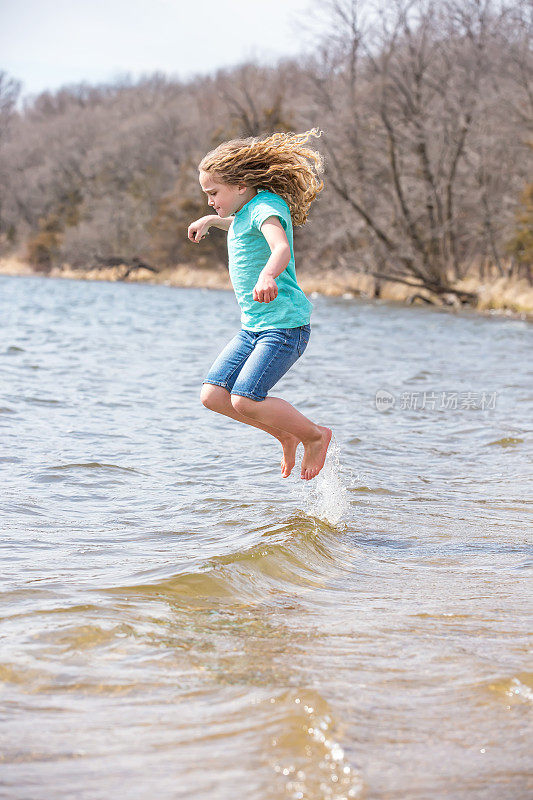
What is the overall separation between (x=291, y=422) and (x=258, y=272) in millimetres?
771

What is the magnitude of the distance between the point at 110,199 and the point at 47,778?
184 ft

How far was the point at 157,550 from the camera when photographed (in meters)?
4.24

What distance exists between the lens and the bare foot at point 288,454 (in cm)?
494

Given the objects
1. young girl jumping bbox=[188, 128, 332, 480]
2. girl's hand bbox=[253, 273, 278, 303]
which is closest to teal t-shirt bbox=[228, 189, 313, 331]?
young girl jumping bbox=[188, 128, 332, 480]

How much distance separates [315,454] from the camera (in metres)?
4.88

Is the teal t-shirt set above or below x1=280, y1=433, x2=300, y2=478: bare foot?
above

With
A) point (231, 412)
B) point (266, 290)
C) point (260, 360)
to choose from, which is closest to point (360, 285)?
point (231, 412)

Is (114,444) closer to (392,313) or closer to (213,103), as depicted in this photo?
(392,313)

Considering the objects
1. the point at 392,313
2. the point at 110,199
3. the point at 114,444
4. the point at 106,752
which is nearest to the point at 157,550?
the point at 106,752

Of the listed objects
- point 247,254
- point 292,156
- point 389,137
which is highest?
point 389,137

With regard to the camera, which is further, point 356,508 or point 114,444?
point 114,444

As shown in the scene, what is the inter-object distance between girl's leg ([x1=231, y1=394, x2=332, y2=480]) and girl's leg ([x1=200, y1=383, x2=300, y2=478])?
63 mm

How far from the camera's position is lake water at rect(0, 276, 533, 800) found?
2.21 m

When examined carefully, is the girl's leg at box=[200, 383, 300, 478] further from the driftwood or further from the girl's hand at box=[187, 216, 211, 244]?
the driftwood
